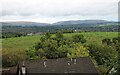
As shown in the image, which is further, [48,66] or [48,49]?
[48,49]

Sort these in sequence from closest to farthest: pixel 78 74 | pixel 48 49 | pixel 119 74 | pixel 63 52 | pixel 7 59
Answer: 1. pixel 119 74
2. pixel 78 74
3. pixel 7 59
4. pixel 63 52
5. pixel 48 49

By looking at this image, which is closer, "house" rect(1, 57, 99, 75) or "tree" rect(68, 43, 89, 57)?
"house" rect(1, 57, 99, 75)

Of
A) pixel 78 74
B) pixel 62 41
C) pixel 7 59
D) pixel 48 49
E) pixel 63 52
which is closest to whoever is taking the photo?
pixel 78 74

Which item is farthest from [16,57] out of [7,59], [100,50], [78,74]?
[78,74]

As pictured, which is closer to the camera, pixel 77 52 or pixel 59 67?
pixel 59 67

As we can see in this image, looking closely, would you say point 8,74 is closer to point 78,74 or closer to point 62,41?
point 78,74

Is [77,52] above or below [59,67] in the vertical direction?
above

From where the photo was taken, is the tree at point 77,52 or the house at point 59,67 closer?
the house at point 59,67

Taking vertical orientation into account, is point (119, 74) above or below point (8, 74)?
above
